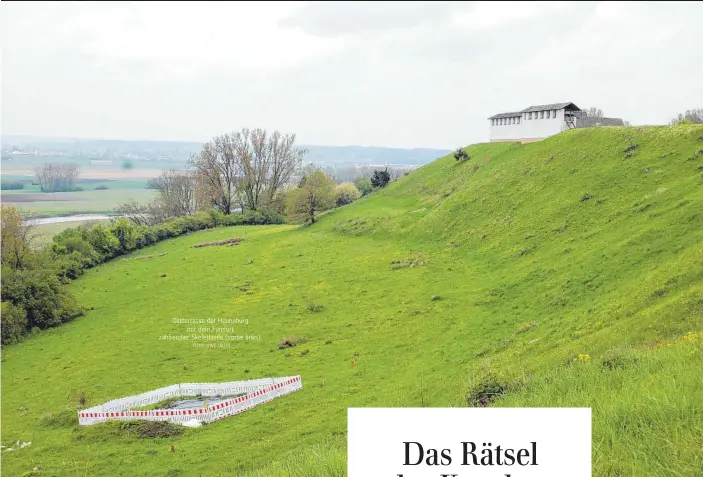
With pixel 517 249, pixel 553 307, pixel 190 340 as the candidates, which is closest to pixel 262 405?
pixel 190 340

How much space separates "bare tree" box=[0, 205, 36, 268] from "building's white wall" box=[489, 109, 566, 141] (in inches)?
2052

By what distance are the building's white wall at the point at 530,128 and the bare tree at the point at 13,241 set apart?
171ft

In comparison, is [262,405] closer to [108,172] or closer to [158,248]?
[158,248]

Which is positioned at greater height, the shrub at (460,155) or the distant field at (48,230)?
the shrub at (460,155)

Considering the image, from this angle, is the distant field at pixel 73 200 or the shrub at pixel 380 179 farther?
the shrub at pixel 380 179

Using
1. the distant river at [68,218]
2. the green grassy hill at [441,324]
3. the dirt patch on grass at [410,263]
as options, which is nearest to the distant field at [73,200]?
the distant river at [68,218]

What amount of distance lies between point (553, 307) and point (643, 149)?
21.7 meters

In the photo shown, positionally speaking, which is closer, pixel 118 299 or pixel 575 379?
pixel 575 379

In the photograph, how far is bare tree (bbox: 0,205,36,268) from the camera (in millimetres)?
43125

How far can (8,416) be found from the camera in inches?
856

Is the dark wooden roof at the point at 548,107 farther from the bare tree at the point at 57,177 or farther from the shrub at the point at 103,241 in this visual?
the bare tree at the point at 57,177

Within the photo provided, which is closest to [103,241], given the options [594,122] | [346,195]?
[346,195]

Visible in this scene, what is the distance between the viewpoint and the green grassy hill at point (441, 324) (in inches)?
373

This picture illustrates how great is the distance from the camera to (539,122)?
58.2m
